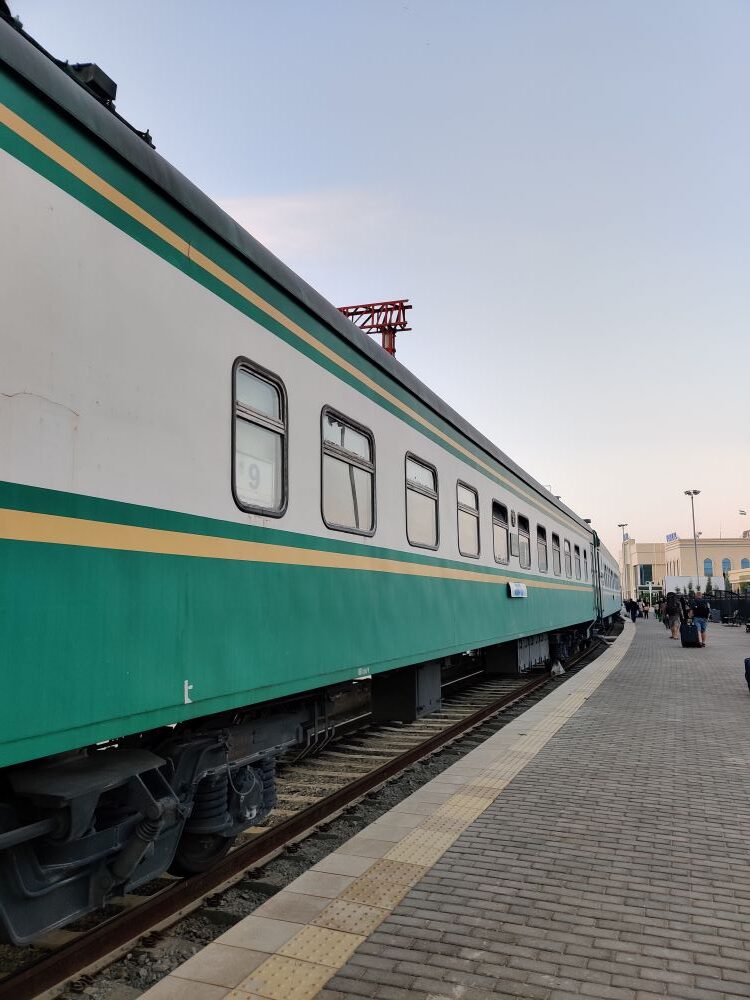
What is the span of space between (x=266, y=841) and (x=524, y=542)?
7.55m

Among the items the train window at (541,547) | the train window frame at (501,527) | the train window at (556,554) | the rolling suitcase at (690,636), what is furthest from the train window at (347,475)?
the rolling suitcase at (690,636)

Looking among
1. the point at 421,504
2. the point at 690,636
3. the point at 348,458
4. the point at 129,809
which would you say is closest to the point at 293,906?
the point at 129,809

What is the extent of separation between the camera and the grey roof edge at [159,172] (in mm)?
2908

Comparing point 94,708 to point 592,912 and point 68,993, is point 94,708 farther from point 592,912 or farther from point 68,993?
point 592,912

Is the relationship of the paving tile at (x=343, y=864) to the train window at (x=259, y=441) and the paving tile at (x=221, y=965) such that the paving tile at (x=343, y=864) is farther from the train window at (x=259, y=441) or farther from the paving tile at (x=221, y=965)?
the train window at (x=259, y=441)

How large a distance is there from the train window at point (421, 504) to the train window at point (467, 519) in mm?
860

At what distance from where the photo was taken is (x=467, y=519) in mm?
8586

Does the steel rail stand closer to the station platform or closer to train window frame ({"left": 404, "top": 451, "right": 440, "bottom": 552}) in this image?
the station platform

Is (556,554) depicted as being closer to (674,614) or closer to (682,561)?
(674,614)

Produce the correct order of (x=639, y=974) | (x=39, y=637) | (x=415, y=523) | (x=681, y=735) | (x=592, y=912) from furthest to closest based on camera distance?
(x=681, y=735) < (x=415, y=523) < (x=592, y=912) < (x=639, y=974) < (x=39, y=637)

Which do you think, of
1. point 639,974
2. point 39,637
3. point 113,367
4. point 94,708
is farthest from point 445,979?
point 113,367

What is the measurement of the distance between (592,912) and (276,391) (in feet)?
10.2

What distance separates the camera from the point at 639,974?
10.4 ft

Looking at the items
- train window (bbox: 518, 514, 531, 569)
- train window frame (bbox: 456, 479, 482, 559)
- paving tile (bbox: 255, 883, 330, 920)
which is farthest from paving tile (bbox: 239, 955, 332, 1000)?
A: train window (bbox: 518, 514, 531, 569)
